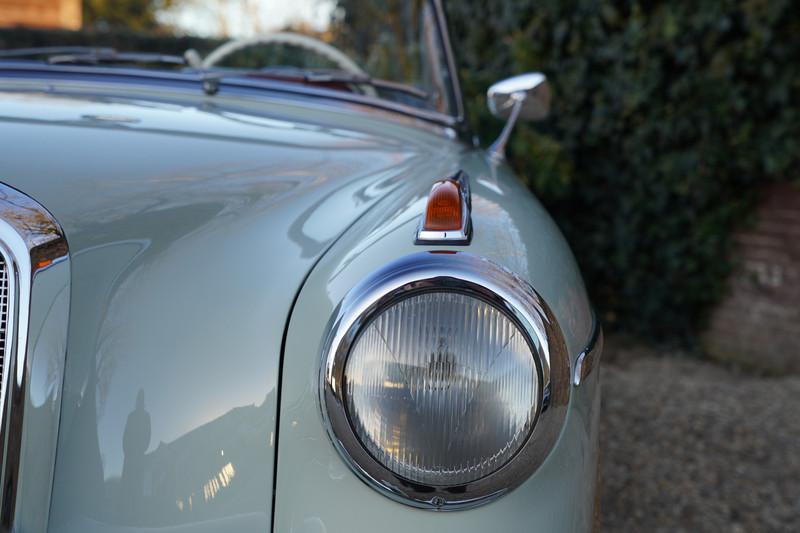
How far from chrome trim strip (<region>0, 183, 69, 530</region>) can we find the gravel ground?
216 cm

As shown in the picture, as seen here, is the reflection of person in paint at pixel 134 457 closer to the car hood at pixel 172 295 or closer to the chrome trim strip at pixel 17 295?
the car hood at pixel 172 295

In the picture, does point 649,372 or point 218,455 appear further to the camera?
point 649,372

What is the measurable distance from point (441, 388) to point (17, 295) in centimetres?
61

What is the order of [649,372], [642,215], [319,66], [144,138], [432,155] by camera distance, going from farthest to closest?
[642,215], [649,372], [319,66], [432,155], [144,138]

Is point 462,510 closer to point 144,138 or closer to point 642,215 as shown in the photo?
point 144,138

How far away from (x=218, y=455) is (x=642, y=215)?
416cm

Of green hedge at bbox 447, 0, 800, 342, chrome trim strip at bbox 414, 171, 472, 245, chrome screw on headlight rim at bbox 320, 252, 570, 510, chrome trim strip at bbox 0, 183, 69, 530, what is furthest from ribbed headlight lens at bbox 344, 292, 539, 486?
green hedge at bbox 447, 0, 800, 342

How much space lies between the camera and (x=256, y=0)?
10.6 feet

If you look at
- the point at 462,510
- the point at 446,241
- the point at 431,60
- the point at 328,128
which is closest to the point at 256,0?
the point at 431,60

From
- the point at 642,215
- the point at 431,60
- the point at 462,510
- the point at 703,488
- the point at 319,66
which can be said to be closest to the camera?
the point at 462,510

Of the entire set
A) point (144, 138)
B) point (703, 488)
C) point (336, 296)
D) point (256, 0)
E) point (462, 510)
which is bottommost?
point (703, 488)

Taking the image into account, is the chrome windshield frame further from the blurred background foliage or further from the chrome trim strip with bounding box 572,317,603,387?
the blurred background foliage

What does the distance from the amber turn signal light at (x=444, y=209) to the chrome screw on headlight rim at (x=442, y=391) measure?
0.13 meters

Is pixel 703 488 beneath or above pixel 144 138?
beneath
